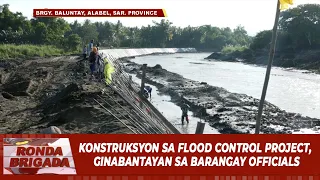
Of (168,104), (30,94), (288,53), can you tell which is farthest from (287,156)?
(288,53)

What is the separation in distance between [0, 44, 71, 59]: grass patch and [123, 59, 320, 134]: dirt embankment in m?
17.9

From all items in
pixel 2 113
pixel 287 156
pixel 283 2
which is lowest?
pixel 2 113

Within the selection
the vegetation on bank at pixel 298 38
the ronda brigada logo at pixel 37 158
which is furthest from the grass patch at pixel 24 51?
the vegetation on bank at pixel 298 38

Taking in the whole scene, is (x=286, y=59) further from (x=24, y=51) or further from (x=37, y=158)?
(x=37, y=158)

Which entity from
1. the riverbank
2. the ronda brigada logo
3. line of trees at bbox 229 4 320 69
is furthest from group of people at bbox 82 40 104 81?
line of trees at bbox 229 4 320 69

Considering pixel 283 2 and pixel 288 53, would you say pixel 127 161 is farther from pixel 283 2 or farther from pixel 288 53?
pixel 288 53

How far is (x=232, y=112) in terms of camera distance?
76.2ft

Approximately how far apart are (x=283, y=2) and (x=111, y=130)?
7.41 meters

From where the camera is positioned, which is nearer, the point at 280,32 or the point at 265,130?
the point at 265,130

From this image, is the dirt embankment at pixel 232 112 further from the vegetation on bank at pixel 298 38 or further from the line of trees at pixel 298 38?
the line of trees at pixel 298 38

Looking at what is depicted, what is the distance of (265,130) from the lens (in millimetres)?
19141

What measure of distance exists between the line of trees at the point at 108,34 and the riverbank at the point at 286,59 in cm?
3098

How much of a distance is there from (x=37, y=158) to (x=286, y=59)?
67.4m

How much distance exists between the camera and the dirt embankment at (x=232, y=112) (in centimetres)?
2000
